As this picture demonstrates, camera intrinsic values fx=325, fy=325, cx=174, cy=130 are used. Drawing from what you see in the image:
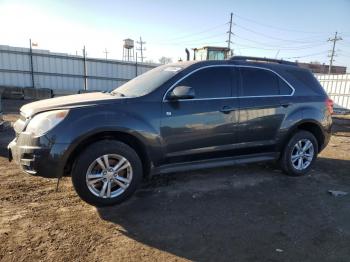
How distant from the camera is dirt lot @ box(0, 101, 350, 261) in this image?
318 cm

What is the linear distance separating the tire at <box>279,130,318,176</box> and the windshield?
2.38 m

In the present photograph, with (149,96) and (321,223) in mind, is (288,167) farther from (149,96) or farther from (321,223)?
(149,96)

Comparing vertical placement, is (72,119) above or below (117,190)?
above

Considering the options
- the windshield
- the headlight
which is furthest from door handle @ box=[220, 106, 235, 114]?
the headlight

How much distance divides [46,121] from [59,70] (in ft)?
63.9

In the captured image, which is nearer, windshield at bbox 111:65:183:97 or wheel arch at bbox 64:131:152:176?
wheel arch at bbox 64:131:152:176

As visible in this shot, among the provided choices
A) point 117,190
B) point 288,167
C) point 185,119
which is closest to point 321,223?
point 288,167

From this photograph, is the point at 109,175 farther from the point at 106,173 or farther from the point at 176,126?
the point at 176,126

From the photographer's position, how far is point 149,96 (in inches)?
169

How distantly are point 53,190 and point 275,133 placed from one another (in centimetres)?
356

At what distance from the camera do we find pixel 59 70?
71.6 feet

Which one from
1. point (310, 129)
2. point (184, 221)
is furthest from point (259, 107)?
point (184, 221)

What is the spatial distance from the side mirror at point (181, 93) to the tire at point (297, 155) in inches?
87.4

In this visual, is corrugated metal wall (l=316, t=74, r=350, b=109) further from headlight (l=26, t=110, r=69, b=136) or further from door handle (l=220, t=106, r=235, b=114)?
headlight (l=26, t=110, r=69, b=136)
